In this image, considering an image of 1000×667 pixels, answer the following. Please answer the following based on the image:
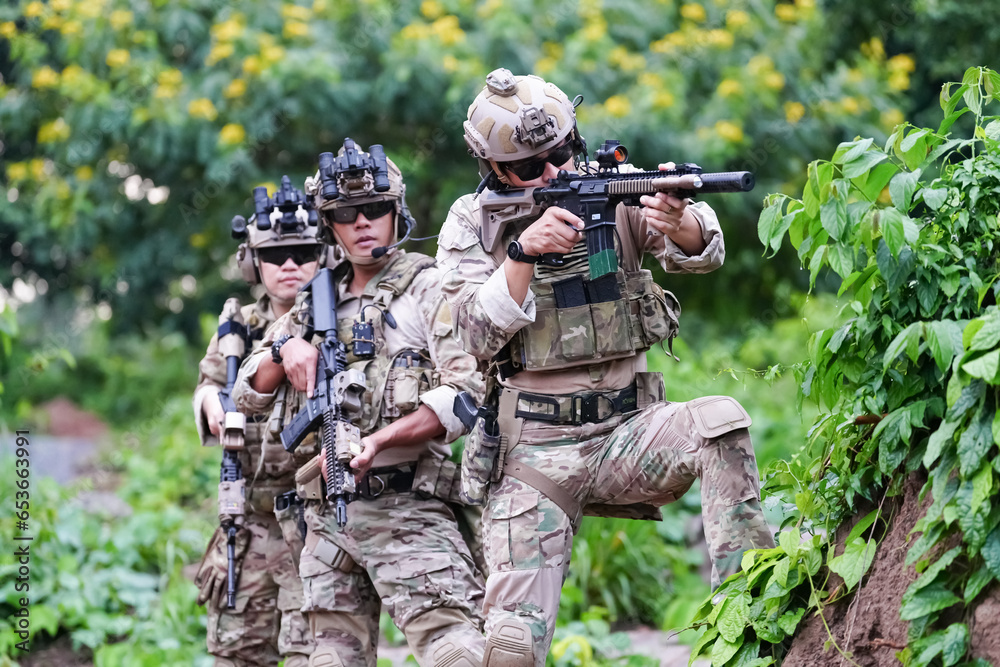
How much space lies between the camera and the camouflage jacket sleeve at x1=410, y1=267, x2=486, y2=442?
4.55 meters

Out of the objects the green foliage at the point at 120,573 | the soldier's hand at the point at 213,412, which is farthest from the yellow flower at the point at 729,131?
the soldier's hand at the point at 213,412

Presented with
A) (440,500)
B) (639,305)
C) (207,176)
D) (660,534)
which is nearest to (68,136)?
(207,176)

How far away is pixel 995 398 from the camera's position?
3027mm

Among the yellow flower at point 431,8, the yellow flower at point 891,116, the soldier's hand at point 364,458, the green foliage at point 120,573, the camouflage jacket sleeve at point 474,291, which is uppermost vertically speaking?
the yellow flower at point 431,8

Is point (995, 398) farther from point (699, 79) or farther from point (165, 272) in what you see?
point (165, 272)

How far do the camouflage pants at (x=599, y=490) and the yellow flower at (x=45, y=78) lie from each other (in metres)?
7.62

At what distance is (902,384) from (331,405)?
2238mm

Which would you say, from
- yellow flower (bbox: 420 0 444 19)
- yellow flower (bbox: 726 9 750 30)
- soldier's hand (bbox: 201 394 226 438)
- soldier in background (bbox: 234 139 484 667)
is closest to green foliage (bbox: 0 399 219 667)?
soldier's hand (bbox: 201 394 226 438)

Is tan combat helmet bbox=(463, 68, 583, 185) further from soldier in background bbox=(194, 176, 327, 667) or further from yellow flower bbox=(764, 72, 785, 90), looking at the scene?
yellow flower bbox=(764, 72, 785, 90)

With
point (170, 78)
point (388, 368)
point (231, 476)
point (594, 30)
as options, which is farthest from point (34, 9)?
point (388, 368)

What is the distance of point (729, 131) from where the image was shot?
985 cm

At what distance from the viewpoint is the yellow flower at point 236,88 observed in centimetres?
986

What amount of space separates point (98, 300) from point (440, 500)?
8894mm

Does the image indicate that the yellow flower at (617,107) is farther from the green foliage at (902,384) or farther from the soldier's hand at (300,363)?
the green foliage at (902,384)
